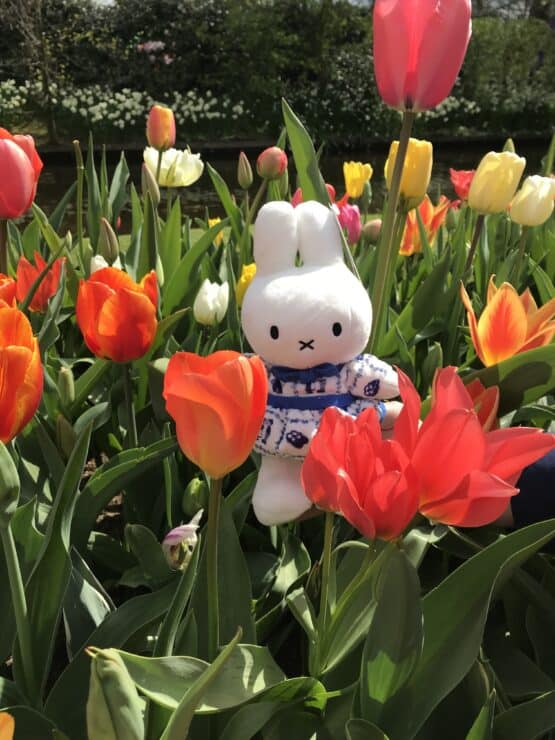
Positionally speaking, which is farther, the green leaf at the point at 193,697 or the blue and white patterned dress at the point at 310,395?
the blue and white patterned dress at the point at 310,395

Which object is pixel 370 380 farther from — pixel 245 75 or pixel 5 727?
pixel 245 75

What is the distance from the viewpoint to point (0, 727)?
1.43 ft

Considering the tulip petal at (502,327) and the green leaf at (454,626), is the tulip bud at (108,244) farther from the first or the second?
the green leaf at (454,626)

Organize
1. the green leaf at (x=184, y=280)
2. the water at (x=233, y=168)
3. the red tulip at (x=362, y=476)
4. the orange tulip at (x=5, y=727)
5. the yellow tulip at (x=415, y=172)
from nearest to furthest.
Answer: the orange tulip at (x=5, y=727) < the red tulip at (x=362, y=476) < the yellow tulip at (x=415, y=172) < the green leaf at (x=184, y=280) < the water at (x=233, y=168)

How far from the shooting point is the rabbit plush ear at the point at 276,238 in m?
0.79

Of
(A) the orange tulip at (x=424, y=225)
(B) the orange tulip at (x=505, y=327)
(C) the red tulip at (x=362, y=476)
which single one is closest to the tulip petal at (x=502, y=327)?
(B) the orange tulip at (x=505, y=327)

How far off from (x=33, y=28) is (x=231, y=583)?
1095cm

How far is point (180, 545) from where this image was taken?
0.78 metres

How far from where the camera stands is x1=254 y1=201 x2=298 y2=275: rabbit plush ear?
2.60 ft

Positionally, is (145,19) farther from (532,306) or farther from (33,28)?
(532,306)

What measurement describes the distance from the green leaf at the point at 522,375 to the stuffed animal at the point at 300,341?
0.40ft

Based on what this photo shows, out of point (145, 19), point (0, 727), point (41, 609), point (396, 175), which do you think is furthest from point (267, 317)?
point (145, 19)

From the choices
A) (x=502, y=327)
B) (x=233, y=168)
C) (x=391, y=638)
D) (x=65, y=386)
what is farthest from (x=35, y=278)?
(x=233, y=168)

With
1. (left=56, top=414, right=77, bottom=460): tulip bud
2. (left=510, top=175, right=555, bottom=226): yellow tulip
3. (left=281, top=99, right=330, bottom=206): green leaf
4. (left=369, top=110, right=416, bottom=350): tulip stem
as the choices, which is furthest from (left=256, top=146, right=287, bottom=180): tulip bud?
(left=56, top=414, right=77, bottom=460): tulip bud
